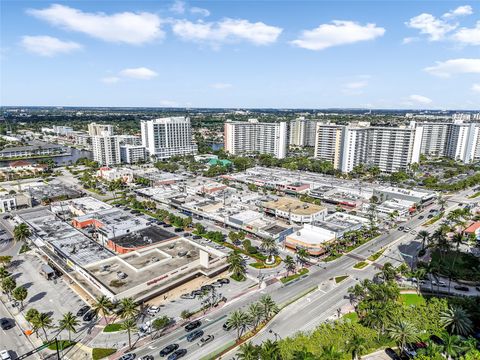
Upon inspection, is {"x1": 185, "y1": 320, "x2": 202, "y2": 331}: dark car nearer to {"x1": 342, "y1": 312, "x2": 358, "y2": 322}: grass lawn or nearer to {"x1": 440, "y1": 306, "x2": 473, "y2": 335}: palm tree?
{"x1": 342, "y1": 312, "x2": 358, "y2": 322}: grass lawn

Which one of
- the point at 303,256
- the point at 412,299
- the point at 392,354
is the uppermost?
the point at 303,256

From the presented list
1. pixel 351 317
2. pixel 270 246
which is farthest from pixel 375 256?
pixel 351 317

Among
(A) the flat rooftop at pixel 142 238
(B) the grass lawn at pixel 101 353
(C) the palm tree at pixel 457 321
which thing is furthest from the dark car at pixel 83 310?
(C) the palm tree at pixel 457 321

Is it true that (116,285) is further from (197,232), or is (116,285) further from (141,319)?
(197,232)

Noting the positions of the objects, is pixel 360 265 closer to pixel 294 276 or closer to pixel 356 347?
pixel 294 276

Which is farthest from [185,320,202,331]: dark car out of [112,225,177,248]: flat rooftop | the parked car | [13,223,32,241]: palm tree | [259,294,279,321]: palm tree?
[13,223,32,241]: palm tree
